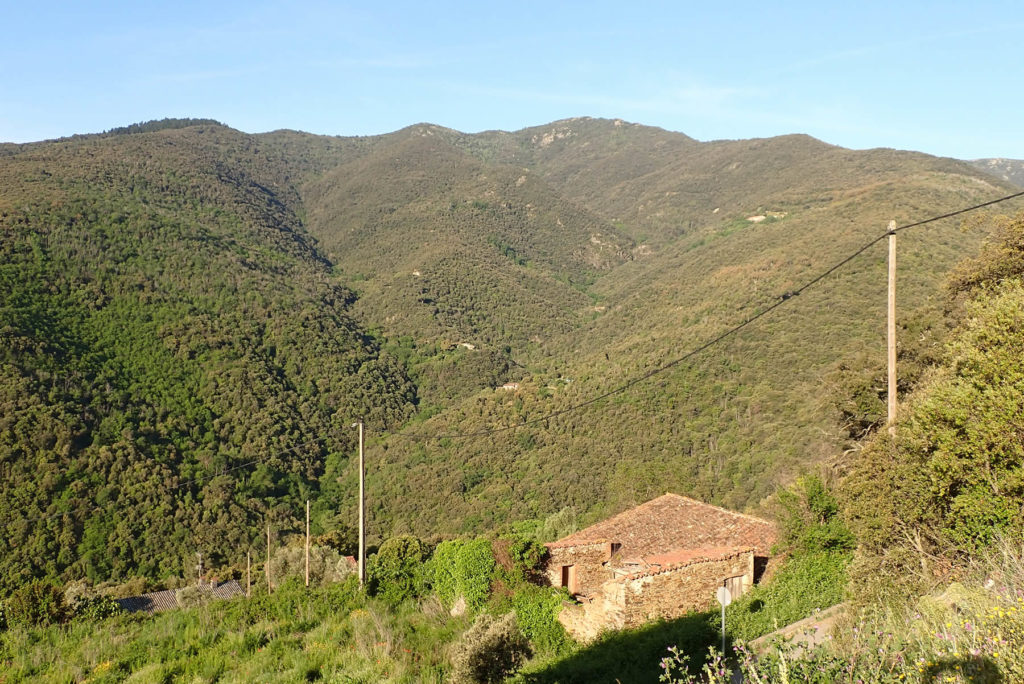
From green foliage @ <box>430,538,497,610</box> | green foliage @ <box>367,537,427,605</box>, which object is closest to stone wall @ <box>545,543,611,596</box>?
green foliage @ <box>430,538,497,610</box>

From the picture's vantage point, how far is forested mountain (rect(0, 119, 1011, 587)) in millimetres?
38844

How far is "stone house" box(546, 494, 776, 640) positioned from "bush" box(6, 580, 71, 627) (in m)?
10.2

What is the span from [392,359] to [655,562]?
2624 inches

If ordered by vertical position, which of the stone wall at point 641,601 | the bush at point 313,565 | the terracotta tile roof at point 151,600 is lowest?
the terracotta tile roof at point 151,600

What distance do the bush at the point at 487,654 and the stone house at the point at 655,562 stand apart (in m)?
Answer: 2.75

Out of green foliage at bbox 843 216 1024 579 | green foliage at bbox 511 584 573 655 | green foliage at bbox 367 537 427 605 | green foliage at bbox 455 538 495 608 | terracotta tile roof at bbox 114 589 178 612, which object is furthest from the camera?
terracotta tile roof at bbox 114 589 178 612

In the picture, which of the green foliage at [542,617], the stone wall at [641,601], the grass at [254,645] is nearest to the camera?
the grass at [254,645]

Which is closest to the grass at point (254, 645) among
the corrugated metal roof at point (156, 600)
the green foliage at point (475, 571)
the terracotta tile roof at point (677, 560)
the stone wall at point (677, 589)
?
the green foliage at point (475, 571)

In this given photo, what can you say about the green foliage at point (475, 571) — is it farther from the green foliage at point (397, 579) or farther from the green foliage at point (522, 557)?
the green foliage at point (397, 579)

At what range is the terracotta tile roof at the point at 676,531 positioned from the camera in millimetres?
18109

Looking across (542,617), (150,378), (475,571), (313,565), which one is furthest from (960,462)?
(150,378)

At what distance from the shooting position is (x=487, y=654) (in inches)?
396

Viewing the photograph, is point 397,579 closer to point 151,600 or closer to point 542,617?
point 542,617

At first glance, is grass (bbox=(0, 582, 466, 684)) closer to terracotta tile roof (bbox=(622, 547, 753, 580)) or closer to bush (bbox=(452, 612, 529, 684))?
bush (bbox=(452, 612, 529, 684))
